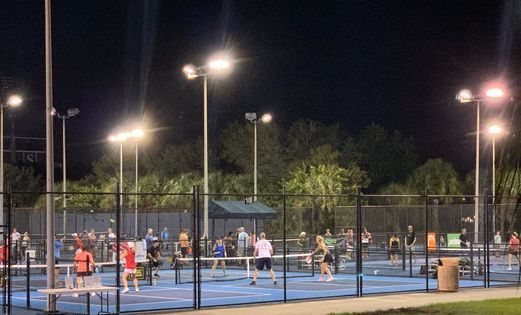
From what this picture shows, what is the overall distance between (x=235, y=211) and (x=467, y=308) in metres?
21.6

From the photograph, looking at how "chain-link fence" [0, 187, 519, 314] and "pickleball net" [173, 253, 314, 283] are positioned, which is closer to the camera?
"chain-link fence" [0, 187, 519, 314]

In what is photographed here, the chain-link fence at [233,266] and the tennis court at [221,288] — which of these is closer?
the chain-link fence at [233,266]

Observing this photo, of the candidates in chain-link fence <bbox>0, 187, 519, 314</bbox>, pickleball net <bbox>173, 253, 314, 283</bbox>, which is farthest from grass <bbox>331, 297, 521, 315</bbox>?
pickleball net <bbox>173, 253, 314, 283</bbox>

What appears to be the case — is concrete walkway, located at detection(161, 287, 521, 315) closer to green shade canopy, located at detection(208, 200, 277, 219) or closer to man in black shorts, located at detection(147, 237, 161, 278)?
man in black shorts, located at detection(147, 237, 161, 278)

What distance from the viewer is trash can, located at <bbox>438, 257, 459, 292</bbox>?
24234 millimetres

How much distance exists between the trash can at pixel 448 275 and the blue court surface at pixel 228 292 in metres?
1.36

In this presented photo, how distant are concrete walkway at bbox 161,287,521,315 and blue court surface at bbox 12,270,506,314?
1304mm

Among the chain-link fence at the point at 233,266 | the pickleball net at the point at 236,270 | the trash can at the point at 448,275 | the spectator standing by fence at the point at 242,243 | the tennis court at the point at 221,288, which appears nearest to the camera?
the chain-link fence at the point at 233,266

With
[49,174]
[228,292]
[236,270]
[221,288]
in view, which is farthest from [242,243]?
[49,174]

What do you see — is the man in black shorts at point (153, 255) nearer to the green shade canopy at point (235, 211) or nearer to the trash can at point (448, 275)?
the green shade canopy at point (235, 211)

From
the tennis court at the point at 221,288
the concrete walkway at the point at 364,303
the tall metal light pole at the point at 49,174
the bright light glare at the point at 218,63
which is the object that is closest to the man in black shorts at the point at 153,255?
the tennis court at the point at 221,288

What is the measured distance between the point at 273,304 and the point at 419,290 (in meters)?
5.43

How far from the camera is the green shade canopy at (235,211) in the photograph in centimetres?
3991

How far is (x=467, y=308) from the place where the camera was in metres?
19.5
